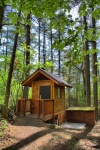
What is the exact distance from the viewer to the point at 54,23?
3521 millimetres

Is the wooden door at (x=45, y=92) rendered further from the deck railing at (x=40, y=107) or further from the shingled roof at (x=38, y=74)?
the shingled roof at (x=38, y=74)

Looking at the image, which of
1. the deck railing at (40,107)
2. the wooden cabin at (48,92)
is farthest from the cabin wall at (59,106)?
the deck railing at (40,107)

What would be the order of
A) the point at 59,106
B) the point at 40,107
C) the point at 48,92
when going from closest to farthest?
the point at 40,107 < the point at 48,92 < the point at 59,106

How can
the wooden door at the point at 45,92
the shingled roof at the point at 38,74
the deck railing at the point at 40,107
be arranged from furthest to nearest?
Result: the wooden door at the point at 45,92 < the shingled roof at the point at 38,74 < the deck railing at the point at 40,107

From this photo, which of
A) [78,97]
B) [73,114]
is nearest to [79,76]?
[78,97]

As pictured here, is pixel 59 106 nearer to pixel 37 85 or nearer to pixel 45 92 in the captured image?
pixel 45 92

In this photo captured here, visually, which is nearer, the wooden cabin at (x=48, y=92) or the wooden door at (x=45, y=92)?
the wooden cabin at (x=48, y=92)

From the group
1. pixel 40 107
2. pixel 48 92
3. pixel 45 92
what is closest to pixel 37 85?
pixel 45 92

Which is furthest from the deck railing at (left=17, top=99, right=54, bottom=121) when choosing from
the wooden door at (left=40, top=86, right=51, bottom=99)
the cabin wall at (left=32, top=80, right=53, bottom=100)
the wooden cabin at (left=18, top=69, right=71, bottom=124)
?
the wooden door at (left=40, top=86, right=51, bottom=99)

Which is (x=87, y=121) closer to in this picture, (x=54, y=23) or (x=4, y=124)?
(x=4, y=124)

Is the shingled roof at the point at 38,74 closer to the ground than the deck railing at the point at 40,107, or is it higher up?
higher up

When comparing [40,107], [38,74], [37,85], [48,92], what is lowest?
[40,107]

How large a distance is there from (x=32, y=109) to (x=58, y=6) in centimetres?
994

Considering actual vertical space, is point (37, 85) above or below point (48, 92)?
above
